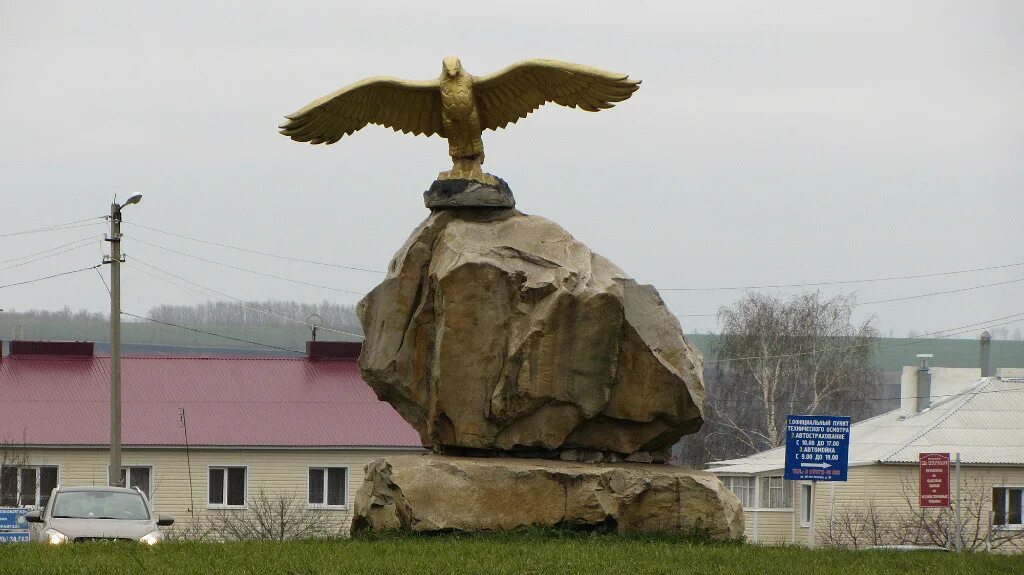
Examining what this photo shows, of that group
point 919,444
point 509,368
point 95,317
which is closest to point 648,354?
point 509,368

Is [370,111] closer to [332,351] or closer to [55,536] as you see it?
[55,536]

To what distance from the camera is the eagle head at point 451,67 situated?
644 inches

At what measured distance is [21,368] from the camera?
32.4m

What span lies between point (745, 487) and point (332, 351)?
8.87 metres

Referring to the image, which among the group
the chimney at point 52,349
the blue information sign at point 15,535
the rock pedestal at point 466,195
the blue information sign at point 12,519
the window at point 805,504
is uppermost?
the rock pedestal at point 466,195

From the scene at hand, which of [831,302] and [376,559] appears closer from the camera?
[376,559]

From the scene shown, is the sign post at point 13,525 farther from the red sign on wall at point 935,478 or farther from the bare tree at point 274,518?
the red sign on wall at point 935,478

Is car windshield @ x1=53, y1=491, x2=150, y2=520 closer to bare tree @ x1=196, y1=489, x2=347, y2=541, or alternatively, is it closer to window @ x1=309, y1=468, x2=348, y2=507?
bare tree @ x1=196, y1=489, x2=347, y2=541

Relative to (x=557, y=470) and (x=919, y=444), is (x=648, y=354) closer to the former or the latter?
(x=557, y=470)

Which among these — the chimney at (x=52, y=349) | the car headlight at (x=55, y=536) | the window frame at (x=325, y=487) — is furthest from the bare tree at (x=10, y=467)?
the car headlight at (x=55, y=536)

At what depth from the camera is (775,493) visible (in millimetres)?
33969

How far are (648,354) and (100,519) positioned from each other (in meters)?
6.01

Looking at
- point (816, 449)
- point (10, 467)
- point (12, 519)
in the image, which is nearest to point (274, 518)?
point (10, 467)

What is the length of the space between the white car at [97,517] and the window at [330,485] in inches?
491
